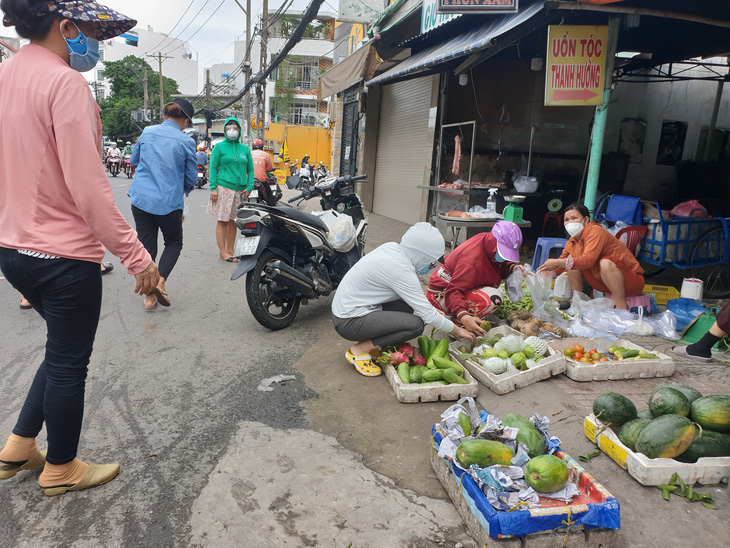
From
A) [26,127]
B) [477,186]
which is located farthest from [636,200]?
[26,127]

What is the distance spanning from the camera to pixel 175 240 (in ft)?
17.7

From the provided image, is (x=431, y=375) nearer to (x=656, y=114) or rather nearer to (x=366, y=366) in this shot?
(x=366, y=366)

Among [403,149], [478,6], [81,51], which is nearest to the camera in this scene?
[81,51]

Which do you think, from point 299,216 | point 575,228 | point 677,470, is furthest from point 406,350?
point 575,228

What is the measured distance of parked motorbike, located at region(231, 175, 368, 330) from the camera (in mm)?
4793

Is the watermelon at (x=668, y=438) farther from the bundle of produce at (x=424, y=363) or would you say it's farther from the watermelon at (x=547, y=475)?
the bundle of produce at (x=424, y=363)

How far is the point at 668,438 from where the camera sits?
2578 mm

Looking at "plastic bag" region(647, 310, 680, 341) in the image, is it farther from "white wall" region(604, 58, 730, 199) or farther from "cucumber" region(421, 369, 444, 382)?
"white wall" region(604, 58, 730, 199)

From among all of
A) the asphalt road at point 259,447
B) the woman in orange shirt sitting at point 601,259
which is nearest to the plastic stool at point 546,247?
the woman in orange shirt sitting at point 601,259

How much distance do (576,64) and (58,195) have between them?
548 cm

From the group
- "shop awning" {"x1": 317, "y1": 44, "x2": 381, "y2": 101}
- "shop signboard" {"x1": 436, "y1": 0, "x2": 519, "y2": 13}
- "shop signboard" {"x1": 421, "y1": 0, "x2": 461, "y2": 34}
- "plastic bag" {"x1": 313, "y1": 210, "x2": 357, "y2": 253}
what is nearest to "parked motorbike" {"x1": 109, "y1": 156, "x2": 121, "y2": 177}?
"shop awning" {"x1": 317, "y1": 44, "x2": 381, "y2": 101}

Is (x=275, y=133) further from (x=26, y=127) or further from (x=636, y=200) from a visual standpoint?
(x=26, y=127)

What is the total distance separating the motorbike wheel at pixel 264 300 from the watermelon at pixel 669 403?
3.28 metres

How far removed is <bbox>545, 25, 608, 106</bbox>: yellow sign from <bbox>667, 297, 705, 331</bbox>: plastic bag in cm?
235
